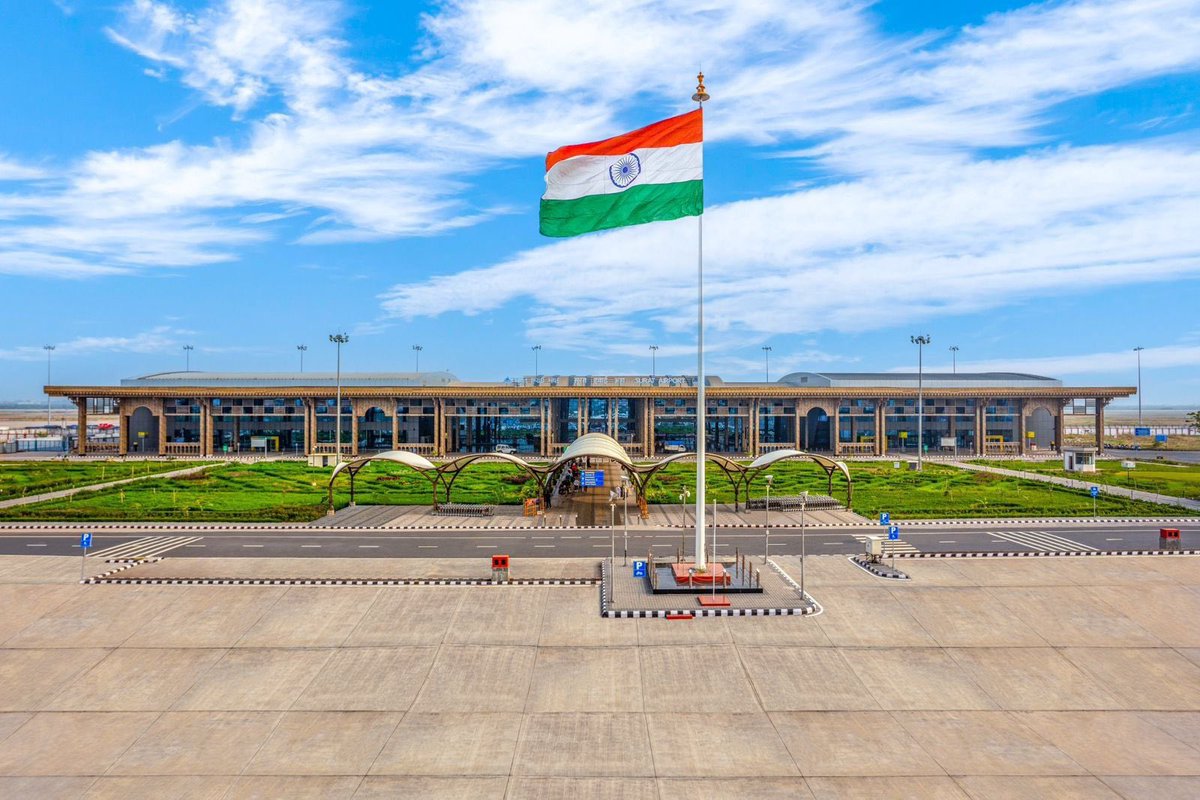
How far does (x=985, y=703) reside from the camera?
22266mm

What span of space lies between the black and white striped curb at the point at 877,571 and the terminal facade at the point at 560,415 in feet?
218

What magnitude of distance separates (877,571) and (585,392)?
234ft

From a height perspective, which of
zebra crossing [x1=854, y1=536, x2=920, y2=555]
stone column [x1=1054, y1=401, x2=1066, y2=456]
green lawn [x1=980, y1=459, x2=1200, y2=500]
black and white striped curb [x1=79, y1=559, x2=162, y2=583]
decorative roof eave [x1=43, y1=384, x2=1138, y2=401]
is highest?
decorative roof eave [x1=43, y1=384, x2=1138, y2=401]

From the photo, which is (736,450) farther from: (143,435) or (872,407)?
(143,435)

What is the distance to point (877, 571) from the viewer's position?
3459cm

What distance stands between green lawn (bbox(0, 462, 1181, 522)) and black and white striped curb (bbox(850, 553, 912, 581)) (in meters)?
17.8

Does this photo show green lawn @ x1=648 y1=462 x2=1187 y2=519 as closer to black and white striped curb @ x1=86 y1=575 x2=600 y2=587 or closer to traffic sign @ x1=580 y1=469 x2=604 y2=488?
traffic sign @ x1=580 y1=469 x2=604 y2=488

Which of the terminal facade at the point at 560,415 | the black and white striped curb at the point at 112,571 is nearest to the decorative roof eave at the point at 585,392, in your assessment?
the terminal facade at the point at 560,415

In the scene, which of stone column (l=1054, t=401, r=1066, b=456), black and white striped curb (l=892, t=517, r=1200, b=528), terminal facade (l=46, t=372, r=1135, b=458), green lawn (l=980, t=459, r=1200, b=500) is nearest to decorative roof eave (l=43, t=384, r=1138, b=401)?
terminal facade (l=46, t=372, r=1135, b=458)

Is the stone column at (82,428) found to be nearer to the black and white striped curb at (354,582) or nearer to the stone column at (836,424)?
the black and white striped curb at (354,582)

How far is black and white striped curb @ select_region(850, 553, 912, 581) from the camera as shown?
33.2 m

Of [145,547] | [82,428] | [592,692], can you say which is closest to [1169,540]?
[592,692]

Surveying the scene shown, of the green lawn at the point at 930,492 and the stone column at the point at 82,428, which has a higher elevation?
the stone column at the point at 82,428

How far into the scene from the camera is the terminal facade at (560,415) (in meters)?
104
